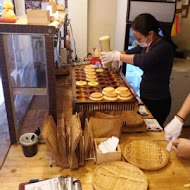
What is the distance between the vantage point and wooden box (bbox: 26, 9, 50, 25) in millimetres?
971

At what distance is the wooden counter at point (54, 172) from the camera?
3.10 ft

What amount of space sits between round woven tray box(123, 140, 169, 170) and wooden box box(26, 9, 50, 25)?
79 cm

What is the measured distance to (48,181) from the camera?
908 mm

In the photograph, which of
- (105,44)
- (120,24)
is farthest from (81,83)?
(120,24)

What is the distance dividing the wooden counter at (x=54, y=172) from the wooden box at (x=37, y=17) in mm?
673

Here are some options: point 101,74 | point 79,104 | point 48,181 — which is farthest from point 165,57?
point 48,181

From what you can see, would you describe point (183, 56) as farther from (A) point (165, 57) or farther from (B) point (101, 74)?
(B) point (101, 74)

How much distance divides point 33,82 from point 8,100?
0.53 feet

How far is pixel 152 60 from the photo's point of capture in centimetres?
160

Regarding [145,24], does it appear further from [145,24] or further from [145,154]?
[145,154]

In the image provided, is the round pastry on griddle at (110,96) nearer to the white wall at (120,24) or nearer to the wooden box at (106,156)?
the wooden box at (106,156)

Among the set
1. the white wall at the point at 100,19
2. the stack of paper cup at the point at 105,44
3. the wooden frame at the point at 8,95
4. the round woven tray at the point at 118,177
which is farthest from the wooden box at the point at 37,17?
the white wall at the point at 100,19

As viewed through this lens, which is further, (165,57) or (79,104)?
(165,57)

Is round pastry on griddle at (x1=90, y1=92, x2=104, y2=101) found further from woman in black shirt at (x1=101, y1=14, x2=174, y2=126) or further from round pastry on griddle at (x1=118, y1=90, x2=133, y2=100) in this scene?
woman in black shirt at (x1=101, y1=14, x2=174, y2=126)
